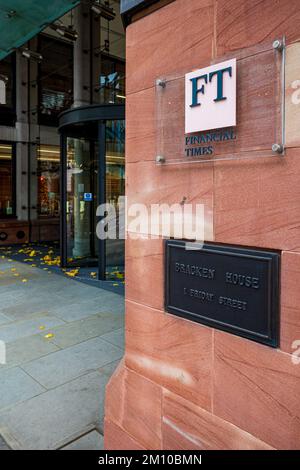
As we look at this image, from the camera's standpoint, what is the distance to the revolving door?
331 inches

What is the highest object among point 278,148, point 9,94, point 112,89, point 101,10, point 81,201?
point 9,94

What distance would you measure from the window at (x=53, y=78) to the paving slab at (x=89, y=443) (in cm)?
1435

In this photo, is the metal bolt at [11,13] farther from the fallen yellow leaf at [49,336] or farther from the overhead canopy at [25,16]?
the fallen yellow leaf at [49,336]

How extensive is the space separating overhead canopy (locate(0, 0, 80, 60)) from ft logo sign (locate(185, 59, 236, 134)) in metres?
5.03

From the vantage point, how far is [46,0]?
Result: 5754 millimetres

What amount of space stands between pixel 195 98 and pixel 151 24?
583mm

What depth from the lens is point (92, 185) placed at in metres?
10.4

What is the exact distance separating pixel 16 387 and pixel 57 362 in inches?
24.9

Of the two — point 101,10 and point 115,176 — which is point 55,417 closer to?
point 115,176

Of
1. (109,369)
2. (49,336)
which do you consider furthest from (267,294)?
(49,336)

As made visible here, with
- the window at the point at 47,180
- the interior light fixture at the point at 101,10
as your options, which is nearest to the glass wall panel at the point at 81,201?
the interior light fixture at the point at 101,10
